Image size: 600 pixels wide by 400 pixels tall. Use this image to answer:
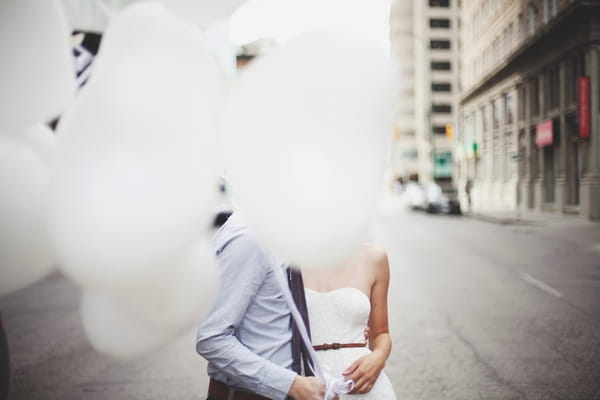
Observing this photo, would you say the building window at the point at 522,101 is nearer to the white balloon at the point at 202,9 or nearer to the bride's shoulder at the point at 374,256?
the bride's shoulder at the point at 374,256

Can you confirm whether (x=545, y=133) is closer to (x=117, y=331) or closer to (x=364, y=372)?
(x=364, y=372)

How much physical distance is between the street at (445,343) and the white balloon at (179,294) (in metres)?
3.45

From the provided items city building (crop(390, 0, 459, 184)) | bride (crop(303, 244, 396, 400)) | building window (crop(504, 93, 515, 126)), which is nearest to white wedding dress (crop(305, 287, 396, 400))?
bride (crop(303, 244, 396, 400))

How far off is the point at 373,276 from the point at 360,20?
112 cm

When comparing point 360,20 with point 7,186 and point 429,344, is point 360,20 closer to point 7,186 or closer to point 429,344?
point 7,186

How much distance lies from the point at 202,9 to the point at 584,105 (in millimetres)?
22699

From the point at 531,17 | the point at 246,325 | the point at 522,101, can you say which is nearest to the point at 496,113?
the point at 522,101

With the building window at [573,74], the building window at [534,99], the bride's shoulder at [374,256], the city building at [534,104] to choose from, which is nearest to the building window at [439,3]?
the city building at [534,104]

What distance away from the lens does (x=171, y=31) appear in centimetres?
62

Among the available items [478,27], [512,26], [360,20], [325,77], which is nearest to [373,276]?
[360,20]

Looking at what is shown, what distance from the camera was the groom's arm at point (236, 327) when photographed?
1.42 metres

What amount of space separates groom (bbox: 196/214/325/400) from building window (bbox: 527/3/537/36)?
28614 millimetres

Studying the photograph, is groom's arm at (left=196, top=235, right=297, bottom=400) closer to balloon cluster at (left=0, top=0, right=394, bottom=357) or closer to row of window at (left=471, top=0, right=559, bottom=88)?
balloon cluster at (left=0, top=0, right=394, bottom=357)

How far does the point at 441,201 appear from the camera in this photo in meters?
26.4
